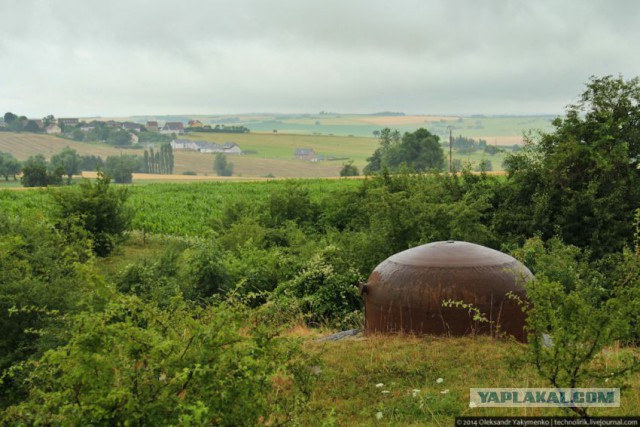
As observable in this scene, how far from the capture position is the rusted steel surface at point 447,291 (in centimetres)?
1003

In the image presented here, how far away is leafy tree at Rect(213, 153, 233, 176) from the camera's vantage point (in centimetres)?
9150

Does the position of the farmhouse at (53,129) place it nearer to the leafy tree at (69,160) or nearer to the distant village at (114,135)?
the distant village at (114,135)

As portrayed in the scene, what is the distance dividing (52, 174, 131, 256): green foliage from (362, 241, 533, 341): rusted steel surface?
13944mm

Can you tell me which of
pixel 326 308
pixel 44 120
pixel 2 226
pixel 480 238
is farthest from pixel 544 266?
pixel 44 120

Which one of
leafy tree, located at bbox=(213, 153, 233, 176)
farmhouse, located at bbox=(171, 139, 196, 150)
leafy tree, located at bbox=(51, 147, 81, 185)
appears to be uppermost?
farmhouse, located at bbox=(171, 139, 196, 150)

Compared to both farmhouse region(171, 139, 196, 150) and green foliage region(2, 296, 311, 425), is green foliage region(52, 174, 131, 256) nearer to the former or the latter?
green foliage region(2, 296, 311, 425)

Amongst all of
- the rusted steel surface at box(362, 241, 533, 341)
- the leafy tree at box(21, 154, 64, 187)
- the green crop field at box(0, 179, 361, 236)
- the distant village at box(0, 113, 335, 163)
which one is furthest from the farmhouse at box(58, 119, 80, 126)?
the rusted steel surface at box(362, 241, 533, 341)

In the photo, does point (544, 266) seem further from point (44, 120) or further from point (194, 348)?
point (44, 120)

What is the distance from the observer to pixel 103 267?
20766 millimetres

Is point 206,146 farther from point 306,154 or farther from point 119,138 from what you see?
point 306,154

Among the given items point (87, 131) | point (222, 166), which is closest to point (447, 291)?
point (222, 166)

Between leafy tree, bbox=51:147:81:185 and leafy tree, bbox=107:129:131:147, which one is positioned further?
leafy tree, bbox=107:129:131:147

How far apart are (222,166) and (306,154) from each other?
70.5ft

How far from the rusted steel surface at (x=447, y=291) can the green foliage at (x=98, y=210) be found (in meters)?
13.9
